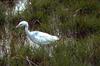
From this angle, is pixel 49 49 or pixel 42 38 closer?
pixel 49 49

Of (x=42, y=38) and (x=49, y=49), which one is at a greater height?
(x=42, y=38)

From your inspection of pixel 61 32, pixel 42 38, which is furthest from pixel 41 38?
pixel 61 32

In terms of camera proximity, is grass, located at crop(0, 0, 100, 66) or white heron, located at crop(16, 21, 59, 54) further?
white heron, located at crop(16, 21, 59, 54)

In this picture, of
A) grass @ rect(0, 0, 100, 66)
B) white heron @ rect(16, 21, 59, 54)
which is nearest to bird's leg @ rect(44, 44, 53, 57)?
grass @ rect(0, 0, 100, 66)

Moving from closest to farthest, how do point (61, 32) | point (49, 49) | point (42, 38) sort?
point (49, 49)
point (42, 38)
point (61, 32)

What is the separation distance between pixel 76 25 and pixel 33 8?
3.73 feet

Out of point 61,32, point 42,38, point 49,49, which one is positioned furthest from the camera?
point 61,32

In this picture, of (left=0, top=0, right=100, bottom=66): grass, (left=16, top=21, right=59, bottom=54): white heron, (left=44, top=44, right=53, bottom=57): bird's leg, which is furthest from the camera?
(left=16, top=21, right=59, bottom=54): white heron

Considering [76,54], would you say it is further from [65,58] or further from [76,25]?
[76,25]

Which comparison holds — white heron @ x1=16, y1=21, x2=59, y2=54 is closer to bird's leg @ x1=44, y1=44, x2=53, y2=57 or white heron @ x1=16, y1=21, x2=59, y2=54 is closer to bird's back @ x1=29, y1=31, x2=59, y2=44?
bird's back @ x1=29, y1=31, x2=59, y2=44

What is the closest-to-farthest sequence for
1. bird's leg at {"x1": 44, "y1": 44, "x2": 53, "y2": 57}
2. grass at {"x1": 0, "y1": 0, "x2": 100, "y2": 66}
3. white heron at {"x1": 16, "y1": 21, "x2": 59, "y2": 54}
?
grass at {"x1": 0, "y1": 0, "x2": 100, "y2": 66} < bird's leg at {"x1": 44, "y1": 44, "x2": 53, "y2": 57} < white heron at {"x1": 16, "y1": 21, "x2": 59, "y2": 54}

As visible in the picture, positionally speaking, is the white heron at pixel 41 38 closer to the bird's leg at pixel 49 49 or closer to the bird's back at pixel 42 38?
the bird's back at pixel 42 38

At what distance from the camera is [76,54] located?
A: 5.54 meters

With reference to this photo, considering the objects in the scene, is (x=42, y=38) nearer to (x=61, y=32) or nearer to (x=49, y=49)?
(x=49, y=49)
